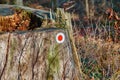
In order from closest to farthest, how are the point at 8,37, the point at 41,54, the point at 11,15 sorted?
the point at 8,37 < the point at 41,54 < the point at 11,15

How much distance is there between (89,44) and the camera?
17.9 feet

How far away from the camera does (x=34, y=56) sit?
8.96ft

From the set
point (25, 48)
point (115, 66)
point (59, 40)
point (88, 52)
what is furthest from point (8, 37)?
point (88, 52)

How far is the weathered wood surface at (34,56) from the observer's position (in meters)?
2.63

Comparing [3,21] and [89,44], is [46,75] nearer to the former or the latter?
[3,21]

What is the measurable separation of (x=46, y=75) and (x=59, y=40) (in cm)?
33

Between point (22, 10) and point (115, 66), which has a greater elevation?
point (22, 10)

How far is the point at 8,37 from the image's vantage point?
258 cm

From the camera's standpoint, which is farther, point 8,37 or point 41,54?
point 41,54

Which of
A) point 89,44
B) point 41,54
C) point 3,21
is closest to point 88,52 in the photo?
point 89,44

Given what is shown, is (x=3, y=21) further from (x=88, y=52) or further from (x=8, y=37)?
(x=88, y=52)

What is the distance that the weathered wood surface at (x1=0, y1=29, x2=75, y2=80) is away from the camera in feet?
8.62

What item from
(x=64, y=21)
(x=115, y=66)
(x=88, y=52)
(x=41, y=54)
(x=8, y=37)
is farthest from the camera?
(x=88, y=52)

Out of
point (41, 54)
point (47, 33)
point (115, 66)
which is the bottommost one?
point (115, 66)
